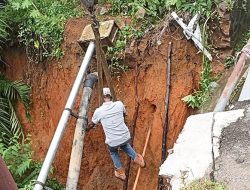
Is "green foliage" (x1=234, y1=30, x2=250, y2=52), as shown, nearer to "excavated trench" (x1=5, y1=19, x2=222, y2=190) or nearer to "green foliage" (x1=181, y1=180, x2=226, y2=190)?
"excavated trench" (x1=5, y1=19, x2=222, y2=190)

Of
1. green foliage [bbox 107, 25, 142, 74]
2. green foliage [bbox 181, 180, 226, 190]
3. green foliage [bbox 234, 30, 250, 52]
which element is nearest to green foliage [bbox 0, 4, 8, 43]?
green foliage [bbox 107, 25, 142, 74]

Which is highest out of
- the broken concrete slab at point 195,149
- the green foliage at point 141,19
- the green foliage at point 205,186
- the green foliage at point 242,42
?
the green foliage at point 141,19

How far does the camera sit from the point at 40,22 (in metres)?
7.17

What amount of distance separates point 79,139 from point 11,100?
2612mm

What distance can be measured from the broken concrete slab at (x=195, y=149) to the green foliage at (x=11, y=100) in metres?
4.46

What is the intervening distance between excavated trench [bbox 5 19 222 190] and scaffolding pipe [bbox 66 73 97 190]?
0.63m

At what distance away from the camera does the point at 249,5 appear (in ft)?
21.1

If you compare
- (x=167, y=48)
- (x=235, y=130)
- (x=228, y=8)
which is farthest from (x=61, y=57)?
(x=235, y=130)

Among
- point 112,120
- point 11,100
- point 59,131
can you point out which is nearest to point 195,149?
point 112,120

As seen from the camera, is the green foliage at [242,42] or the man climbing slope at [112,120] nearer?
the man climbing slope at [112,120]

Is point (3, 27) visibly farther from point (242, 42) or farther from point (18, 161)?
point (242, 42)

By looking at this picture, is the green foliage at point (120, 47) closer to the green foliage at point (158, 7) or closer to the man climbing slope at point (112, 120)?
the green foliage at point (158, 7)

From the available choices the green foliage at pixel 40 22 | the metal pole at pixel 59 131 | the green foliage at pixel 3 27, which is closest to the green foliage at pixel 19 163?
the metal pole at pixel 59 131

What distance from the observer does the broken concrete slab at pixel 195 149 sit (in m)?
3.03
